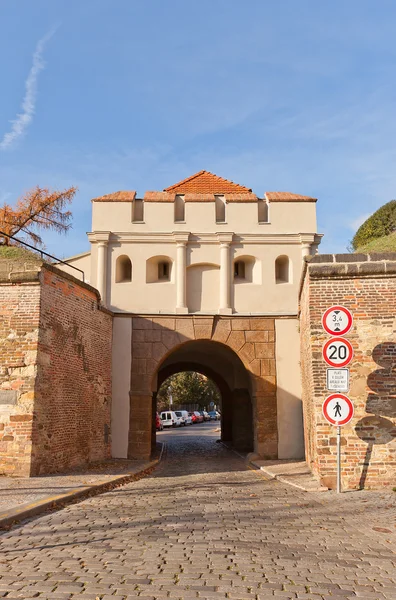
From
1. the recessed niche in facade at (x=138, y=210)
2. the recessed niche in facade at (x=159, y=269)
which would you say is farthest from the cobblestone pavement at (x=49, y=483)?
the recessed niche in facade at (x=138, y=210)

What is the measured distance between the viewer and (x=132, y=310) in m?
18.2

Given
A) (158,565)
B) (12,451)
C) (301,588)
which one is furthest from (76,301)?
(301,588)

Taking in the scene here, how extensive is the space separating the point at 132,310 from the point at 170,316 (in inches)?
46.1

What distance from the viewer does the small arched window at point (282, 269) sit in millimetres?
18938

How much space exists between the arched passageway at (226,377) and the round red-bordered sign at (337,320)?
34.2ft

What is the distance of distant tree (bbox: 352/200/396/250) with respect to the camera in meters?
32.2

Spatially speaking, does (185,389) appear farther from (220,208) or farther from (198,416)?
(220,208)

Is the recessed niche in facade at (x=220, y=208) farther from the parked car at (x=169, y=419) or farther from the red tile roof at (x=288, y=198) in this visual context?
the parked car at (x=169, y=419)

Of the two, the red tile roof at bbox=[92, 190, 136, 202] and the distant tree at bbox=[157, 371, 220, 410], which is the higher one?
the red tile roof at bbox=[92, 190, 136, 202]

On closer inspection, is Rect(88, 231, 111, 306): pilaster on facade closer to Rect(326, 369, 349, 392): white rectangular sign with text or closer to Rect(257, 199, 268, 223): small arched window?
Rect(257, 199, 268, 223): small arched window

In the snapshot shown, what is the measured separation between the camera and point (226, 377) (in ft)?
90.5

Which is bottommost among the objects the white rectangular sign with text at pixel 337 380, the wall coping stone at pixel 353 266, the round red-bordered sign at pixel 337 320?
the white rectangular sign with text at pixel 337 380

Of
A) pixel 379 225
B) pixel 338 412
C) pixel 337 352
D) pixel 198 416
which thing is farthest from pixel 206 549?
pixel 198 416

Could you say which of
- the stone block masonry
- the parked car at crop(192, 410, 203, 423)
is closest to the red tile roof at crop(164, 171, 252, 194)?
the stone block masonry
